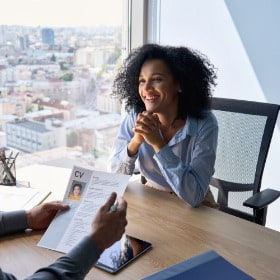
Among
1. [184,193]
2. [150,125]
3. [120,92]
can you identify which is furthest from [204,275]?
[120,92]

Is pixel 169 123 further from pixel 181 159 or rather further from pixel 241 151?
pixel 241 151

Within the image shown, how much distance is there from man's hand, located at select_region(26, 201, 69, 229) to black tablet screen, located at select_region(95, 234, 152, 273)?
0.71 ft

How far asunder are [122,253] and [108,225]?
12 centimetres

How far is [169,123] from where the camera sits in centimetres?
164

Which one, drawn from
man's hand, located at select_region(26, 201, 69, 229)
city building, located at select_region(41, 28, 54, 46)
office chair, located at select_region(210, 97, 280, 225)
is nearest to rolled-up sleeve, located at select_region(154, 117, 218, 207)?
office chair, located at select_region(210, 97, 280, 225)

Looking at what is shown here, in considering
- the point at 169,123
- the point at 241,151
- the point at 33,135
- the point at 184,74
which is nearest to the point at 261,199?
the point at 241,151

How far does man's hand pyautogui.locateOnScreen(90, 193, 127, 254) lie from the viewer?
913 mm

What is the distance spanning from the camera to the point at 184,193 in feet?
4.36

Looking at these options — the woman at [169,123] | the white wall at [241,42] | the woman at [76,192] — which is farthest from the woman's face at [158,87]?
the white wall at [241,42]

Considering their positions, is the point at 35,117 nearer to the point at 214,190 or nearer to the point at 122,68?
the point at 122,68

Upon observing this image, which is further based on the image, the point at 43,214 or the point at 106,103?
the point at 106,103

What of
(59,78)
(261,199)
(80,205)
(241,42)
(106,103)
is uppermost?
(241,42)

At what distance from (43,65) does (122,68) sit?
1.96 feet

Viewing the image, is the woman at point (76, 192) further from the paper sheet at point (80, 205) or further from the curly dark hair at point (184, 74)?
the curly dark hair at point (184, 74)
